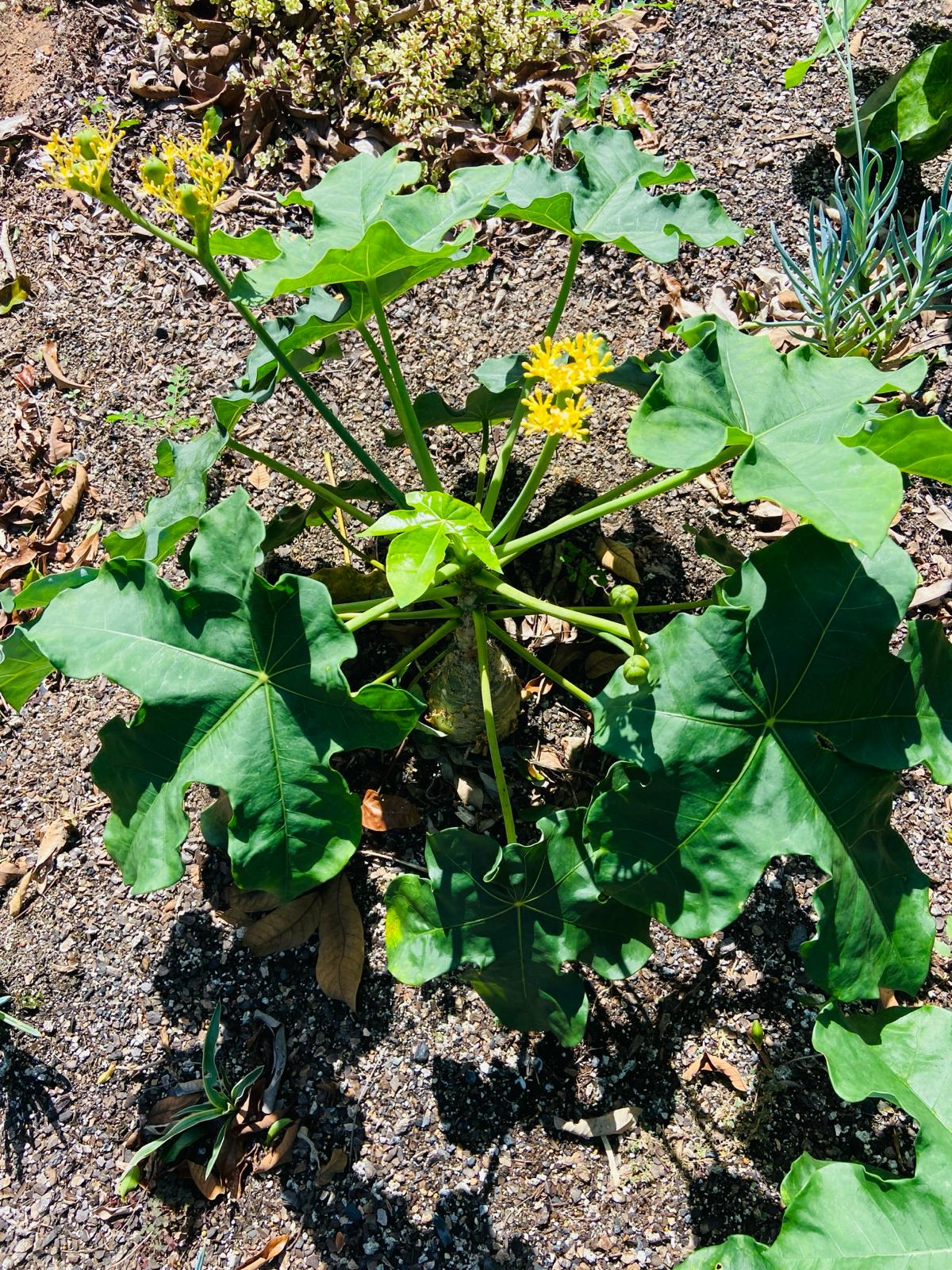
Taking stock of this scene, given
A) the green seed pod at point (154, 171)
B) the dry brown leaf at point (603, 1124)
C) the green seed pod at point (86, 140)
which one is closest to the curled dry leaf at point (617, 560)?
the dry brown leaf at point (603, 1124)

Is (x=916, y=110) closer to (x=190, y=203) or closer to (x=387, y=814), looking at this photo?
(x=190, y=203)

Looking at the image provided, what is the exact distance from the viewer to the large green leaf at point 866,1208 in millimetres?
1687

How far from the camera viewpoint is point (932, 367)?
3113 mm

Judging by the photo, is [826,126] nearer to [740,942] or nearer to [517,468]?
[517,468]

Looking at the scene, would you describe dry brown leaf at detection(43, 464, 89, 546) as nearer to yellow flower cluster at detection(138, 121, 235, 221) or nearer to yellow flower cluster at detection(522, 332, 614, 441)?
yellow flower cluster at detection(138, 121, 235, 221)

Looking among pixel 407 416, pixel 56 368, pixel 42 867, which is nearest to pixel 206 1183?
pixel 42 867

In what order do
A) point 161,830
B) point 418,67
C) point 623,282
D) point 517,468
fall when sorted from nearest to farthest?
point 161,830, point 517,468, point 623,282, point 418,67

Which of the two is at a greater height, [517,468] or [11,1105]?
[517,468]

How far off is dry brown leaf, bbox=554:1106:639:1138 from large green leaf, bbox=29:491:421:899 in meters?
1.05

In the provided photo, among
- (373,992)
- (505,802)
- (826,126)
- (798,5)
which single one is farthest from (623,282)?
(373,992)

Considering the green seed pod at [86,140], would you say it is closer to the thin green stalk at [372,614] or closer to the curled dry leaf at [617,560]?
the thin green stalk at [372,614]

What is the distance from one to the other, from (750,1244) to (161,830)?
4.81ft

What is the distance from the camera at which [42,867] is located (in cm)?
282

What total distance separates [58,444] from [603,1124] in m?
2.92
